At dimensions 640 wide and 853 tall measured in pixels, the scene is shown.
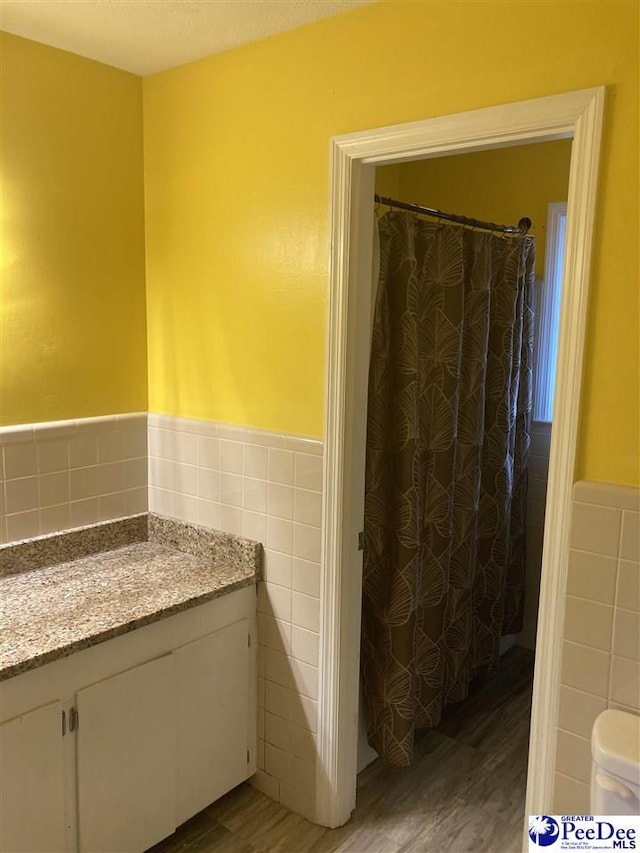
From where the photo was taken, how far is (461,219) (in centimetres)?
248

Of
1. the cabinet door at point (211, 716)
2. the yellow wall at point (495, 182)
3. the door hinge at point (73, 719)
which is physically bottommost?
the cabinet door at point (211, 716)

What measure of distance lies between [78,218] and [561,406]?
65.8 inches

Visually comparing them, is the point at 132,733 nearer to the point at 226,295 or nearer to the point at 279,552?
the point at 279,552

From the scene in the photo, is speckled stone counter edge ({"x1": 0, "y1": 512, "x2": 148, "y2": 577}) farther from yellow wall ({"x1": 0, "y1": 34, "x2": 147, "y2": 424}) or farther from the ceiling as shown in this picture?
the ceiling

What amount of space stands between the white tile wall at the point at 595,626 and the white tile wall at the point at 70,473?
1.59 meters

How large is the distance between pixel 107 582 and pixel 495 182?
2369mm

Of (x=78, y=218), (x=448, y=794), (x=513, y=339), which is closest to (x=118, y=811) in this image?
(x=448, y=794)

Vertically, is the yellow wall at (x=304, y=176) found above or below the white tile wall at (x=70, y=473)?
above

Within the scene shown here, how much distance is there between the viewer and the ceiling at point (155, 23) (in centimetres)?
186

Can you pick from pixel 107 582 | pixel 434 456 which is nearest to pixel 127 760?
pixel 107 582

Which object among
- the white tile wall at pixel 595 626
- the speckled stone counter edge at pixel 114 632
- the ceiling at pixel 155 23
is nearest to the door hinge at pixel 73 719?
the speckled stone counter edge at pixel 114 632

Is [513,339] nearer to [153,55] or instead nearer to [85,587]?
[153,55]

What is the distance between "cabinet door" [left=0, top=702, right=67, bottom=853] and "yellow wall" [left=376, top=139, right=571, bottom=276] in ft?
7.73

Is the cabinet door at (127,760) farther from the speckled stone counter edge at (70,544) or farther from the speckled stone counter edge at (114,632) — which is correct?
the speckled stone counter edge at (70,544)
